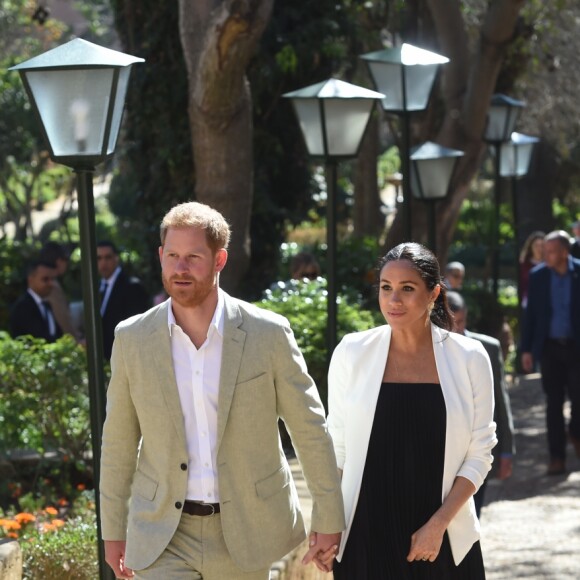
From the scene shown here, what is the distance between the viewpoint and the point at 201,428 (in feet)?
13.4

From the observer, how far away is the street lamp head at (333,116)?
26.0 feet

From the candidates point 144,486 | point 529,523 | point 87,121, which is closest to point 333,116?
point 87,121

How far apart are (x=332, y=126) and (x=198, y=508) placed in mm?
4292

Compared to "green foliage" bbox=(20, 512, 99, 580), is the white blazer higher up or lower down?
higher up

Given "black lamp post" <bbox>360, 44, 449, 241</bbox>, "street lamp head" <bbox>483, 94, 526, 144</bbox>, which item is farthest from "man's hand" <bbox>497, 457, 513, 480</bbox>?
"street lamp head" <bbox>483, 94, 526, 144</bbox>

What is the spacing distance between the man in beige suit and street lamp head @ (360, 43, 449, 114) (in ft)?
18.6

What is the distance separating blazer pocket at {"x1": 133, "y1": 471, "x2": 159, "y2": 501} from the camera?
13.4ft

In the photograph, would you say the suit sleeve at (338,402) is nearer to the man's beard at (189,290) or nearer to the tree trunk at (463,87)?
the man's beard at (189,290)

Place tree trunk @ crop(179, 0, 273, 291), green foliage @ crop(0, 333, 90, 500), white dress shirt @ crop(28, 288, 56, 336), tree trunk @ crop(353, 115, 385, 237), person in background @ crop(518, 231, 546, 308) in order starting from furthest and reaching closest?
tree trunk @ crop(353, 115, 385, 237) → person in background @ crop(518, 231, 546, 308) → white dress shirt @ crop(28, 288, 56, 336) → tree trunk @ crop(179, 0, 273, 291) → green foliage @ crop(0, 333, 90, 500)

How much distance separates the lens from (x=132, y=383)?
13.6ft

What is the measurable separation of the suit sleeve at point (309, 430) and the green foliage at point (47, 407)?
4009 mm

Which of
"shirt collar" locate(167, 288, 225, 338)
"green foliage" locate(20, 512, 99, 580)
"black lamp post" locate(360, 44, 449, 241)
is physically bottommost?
"green foliage" locate(20, 512, 99, 580)

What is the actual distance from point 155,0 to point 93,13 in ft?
108

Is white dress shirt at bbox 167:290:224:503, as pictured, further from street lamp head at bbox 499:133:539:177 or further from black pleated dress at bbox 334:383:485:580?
street lamp head at bbox 499:133:539:177
